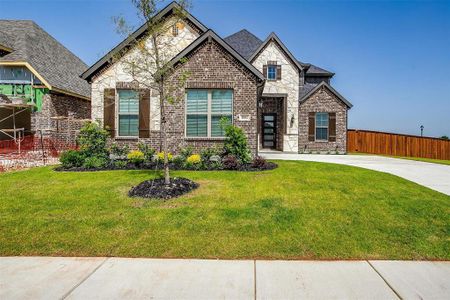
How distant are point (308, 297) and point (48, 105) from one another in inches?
686

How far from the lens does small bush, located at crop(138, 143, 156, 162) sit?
12.1m

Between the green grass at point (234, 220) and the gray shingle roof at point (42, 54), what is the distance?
10.8 meters

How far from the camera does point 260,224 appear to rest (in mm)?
5398

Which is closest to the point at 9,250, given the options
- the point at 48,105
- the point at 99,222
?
the point at 99,222

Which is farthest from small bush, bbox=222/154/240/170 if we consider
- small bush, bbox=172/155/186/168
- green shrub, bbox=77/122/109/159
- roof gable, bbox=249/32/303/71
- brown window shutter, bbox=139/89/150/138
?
roof gable, bbox=249/32/303/71

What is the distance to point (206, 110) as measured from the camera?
1227 centimetres

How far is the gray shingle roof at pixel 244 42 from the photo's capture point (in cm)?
2120

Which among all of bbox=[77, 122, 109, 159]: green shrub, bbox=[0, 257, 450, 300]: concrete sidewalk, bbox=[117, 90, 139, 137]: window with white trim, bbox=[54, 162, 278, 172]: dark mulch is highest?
bbox=[117, 90, 139, 137]: window with white trim

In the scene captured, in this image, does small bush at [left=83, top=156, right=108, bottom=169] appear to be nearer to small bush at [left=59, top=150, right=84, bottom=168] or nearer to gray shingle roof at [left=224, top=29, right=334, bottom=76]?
small bush at [left=59, top=150, right=84, bottom=168]

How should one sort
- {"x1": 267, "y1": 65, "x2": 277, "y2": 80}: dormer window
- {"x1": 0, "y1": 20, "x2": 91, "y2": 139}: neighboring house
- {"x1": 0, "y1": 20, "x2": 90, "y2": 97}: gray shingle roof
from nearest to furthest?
{"x1": 0, "y1": 20, "x2": 91, "y2": 139}: neighboring house, {"x1": 0, "y1": 20, "x2": 90, "y2": 97}: gray shingle roof, {"x1": 267, "y1": 65, "x2": 277, "y2": 80}: dormer window

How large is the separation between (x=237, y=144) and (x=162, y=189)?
4805mm

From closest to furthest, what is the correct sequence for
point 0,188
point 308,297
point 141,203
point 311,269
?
1. point 308,297
2. point 311,269
3. point 141,203
4. point 0,188

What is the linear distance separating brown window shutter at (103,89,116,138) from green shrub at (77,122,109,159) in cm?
108

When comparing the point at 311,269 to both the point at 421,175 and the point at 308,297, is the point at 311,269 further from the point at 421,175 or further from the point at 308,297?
the point at 421,175
